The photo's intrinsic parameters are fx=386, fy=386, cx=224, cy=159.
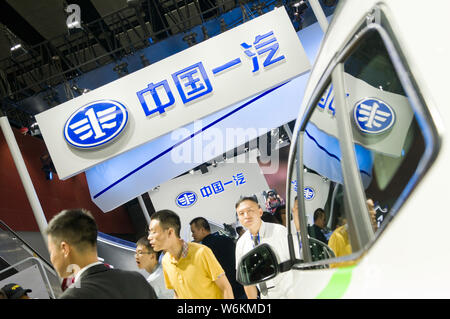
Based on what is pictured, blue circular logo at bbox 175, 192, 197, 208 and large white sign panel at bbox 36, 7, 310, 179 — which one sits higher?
large white sign panel at bbox 36, 7, 310, 179

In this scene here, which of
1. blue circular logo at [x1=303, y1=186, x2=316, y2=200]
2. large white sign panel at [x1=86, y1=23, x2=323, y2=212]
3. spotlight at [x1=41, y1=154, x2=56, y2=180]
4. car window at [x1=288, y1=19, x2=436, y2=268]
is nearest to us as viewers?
car window at [x1=288, y1=19, x2=436, y2=268]

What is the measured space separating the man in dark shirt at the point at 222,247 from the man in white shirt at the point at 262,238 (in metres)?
0.85

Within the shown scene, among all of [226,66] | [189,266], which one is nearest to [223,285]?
[189,266]

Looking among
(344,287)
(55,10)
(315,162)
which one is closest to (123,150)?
(315,162)

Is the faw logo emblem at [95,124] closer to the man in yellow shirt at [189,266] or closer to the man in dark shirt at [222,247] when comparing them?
the man in dark shirt at [222,247]

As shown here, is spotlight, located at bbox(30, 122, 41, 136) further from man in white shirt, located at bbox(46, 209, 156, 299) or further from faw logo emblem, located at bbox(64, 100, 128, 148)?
man in white shirt, located at bbox(46, 209, 156, 299)

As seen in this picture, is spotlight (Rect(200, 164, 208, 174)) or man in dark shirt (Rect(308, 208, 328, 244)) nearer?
man in dark shirt (Rect(308, 208, 328, 244))

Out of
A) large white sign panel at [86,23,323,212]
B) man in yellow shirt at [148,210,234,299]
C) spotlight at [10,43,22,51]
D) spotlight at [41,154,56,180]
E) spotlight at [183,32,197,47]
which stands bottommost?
man in yellow shirt at [148,210,234,299]

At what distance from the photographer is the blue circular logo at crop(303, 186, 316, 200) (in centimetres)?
130

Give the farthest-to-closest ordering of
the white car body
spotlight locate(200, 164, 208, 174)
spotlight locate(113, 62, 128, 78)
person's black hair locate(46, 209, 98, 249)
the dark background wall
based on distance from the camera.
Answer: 1. spotlight locate(200, 164, 208, 174)
2. the dark background wall
3. spotlight locate(113, 62, 128, 78)
4. person's black hair locate(46, 209, 98, 249)
5. the white car body

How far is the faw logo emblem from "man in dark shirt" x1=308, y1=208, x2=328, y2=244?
4.08 m

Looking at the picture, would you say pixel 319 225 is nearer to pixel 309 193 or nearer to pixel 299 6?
pixel 309 193

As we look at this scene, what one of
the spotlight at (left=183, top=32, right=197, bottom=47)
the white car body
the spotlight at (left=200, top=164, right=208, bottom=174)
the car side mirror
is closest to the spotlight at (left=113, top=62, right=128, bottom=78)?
the spotlight at (left=183, top=32, right=197, bottom=47)

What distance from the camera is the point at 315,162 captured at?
1257 millimetres
